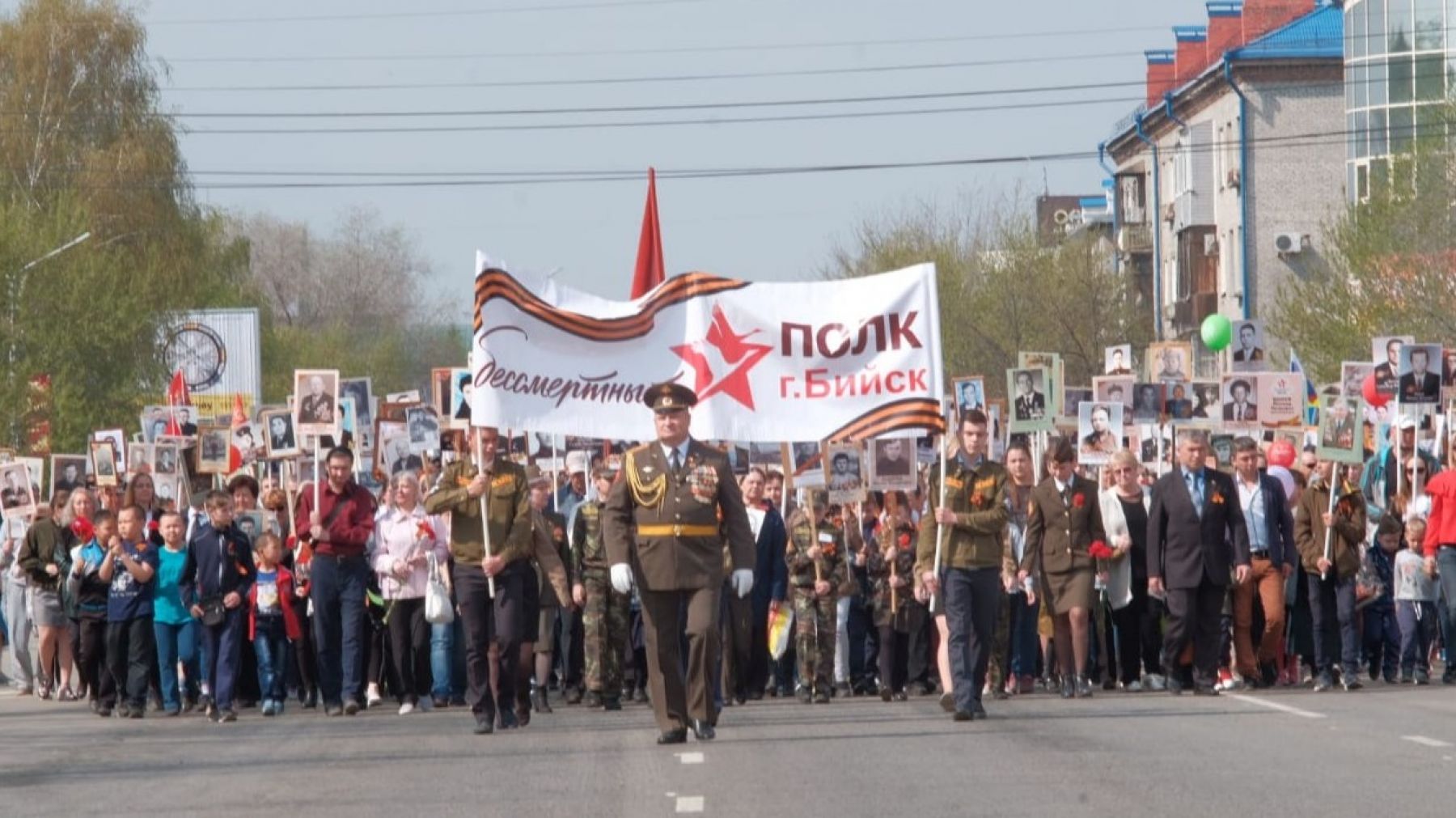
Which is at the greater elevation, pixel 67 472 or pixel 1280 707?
pixel 67 472

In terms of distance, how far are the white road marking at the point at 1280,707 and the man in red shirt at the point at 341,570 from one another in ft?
20.6

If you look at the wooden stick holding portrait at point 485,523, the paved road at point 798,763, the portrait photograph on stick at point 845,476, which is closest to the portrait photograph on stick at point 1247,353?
the portrait photograph on stick at point 845,476

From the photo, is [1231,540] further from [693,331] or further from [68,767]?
[68,767]

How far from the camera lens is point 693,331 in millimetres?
17953

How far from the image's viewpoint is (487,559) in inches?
658

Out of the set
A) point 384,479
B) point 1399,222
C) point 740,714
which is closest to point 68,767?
point 740,714

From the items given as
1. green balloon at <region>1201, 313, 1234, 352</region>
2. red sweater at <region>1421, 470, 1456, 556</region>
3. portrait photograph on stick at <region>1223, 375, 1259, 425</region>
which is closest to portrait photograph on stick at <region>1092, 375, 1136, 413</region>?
portrait photograph on stick at <region>1223, 375, 1259, 425</region>

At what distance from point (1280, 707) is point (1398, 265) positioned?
107ft

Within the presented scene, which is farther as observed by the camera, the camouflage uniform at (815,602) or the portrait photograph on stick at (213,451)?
the portrait photograph on stick at (213,451)

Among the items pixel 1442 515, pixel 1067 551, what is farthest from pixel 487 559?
pixel 1442 515

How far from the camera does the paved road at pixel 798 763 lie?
12141 millimetres

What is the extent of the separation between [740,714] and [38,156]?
156 ft

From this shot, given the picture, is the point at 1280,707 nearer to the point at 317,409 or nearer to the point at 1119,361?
the point at 317,409

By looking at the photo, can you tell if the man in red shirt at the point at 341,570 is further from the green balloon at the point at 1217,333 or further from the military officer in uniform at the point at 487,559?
the green balloon at the point at 1217,333
